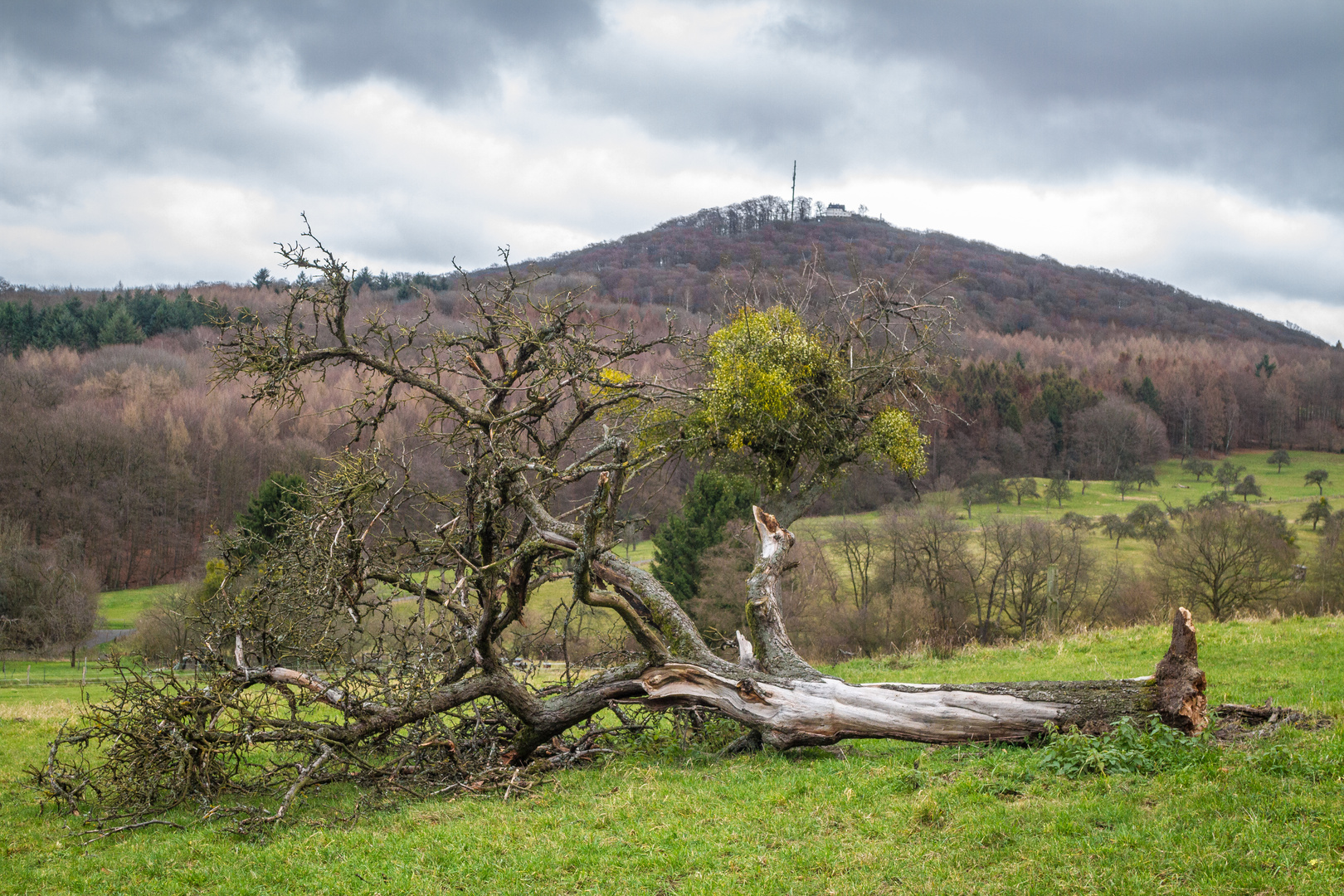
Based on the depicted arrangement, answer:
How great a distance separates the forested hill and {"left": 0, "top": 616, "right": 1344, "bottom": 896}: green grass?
188ft

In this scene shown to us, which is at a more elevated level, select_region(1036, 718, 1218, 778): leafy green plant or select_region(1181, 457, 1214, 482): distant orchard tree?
select_region(1036, 718, 1218, 778): leafy green plant

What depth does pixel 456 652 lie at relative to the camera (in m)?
8.64

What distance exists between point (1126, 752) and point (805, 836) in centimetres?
270

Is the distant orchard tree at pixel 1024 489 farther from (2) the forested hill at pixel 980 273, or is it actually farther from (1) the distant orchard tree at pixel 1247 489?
(2) the forested hill at pixel 980 273

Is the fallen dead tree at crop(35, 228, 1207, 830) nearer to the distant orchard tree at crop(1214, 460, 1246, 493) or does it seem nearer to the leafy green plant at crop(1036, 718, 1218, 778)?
the leafy green plant at crop(1036, 718, 1218, 778)

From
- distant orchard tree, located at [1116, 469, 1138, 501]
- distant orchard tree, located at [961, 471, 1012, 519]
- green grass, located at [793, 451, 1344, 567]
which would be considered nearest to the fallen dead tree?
green grass, located at [793, 451, 1344, 567]


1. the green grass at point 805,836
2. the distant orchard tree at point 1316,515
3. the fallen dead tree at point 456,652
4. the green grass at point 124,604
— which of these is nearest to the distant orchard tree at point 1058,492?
the distant orchard tree at point 1316,515

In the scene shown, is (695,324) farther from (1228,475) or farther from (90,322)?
(90,322)

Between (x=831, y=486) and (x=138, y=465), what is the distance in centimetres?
5730

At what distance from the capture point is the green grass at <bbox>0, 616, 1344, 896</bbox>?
4.92m

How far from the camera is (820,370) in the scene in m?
16.2

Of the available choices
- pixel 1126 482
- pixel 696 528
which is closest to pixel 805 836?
pixel 696 528

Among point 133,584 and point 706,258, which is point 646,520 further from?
point 706,258

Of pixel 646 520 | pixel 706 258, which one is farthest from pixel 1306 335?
pixel 646 520
